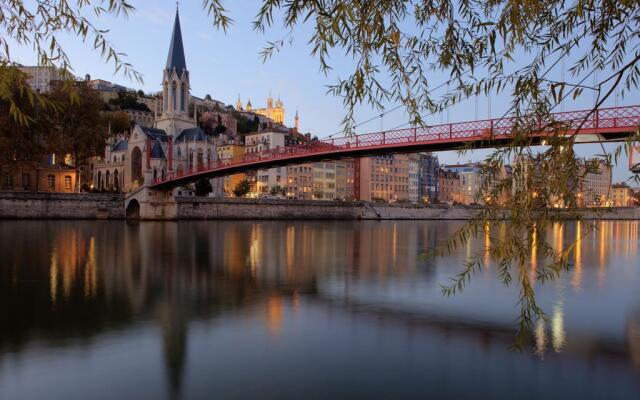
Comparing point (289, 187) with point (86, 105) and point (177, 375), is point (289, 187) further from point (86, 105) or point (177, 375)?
point (177, 375)

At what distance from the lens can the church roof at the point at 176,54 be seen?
83625 mm

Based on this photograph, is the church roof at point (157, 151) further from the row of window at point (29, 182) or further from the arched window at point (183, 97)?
the row of window at point (29, 182)

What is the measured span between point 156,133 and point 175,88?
29.9 feet

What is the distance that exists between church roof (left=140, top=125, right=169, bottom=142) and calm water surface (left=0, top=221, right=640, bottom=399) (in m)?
62.6

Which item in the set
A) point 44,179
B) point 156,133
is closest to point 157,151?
point 156,133

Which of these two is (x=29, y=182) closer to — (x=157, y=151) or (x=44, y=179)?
(x=44, y=179)

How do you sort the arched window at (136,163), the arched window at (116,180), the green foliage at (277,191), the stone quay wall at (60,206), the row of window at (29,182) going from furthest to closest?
the green foliage at (277,191) < the arched window at (116,180) < the arched window at (136,163) < the row of window at (29,182) < the stone quay wall at (60,206)

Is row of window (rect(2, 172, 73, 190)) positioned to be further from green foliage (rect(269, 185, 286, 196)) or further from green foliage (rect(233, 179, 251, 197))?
green foliage (rect(269, 185, 286, 196))

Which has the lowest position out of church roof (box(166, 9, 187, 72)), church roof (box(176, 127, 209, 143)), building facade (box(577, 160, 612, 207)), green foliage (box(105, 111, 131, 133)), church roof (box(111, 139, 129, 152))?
building facade (box(577, 160, 612, 207))

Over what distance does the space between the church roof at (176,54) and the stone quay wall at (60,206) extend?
1342 inches

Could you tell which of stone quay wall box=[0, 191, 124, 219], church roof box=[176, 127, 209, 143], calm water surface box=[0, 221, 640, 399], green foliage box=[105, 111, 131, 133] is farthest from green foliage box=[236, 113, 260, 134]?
calm water surface box=[0, 221, 640, 399]

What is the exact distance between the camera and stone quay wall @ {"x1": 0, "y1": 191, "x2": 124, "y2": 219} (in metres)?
48.8

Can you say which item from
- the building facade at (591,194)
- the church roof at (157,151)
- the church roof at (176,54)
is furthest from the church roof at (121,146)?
the building facade at (591,194)

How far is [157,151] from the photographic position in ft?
248
